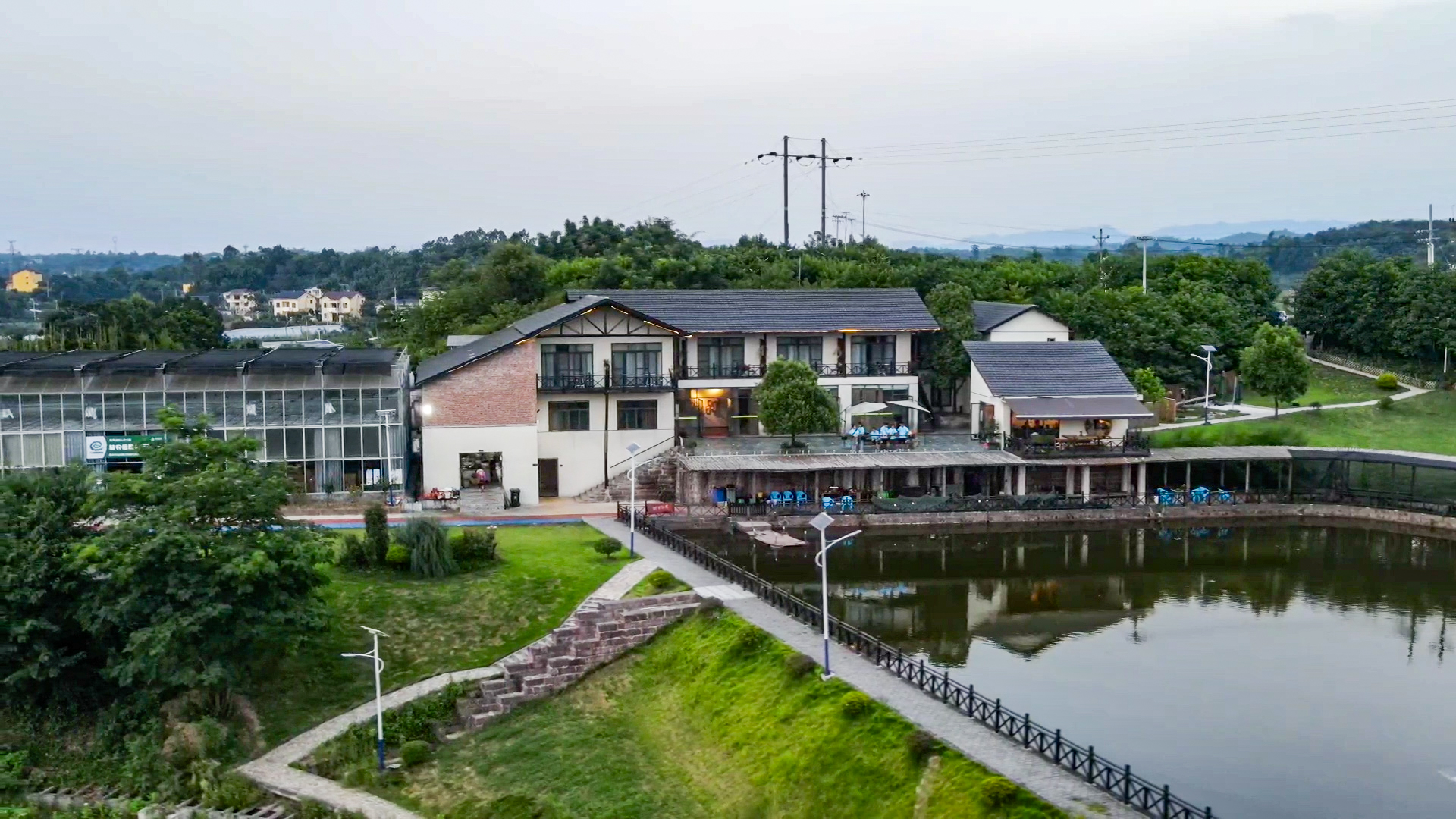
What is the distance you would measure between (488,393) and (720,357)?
1199 centimetres

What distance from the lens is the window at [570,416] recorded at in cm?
4981

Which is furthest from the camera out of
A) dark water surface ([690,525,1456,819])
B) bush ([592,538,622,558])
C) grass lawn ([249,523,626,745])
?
bush ([592,538,622,558])

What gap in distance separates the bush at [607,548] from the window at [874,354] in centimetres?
2071

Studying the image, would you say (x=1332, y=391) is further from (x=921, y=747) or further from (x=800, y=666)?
(x=921, y=747)

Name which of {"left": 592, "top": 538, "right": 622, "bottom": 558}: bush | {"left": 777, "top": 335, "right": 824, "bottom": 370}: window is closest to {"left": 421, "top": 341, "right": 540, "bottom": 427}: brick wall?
{"left": 592, "top": 538, "right": 622, "bottom": 558}: bush

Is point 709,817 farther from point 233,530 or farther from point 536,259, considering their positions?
point 536,259

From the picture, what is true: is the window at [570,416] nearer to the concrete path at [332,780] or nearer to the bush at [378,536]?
the bush at [378,536]

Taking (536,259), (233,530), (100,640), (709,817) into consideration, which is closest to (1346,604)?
(709,817)

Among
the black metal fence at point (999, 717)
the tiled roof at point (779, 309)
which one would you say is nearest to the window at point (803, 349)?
the tiled roof at point (779, 309)

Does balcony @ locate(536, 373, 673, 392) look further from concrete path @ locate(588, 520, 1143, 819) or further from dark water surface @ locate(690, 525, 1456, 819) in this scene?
concrete path @ locate(588, 520, 1143, 819)

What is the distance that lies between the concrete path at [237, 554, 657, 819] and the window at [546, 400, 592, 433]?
19454mm

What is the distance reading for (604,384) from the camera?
50.3m

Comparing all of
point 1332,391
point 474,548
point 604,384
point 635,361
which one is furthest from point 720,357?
point 1332,391

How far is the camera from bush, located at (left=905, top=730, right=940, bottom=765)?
72.6 ft
